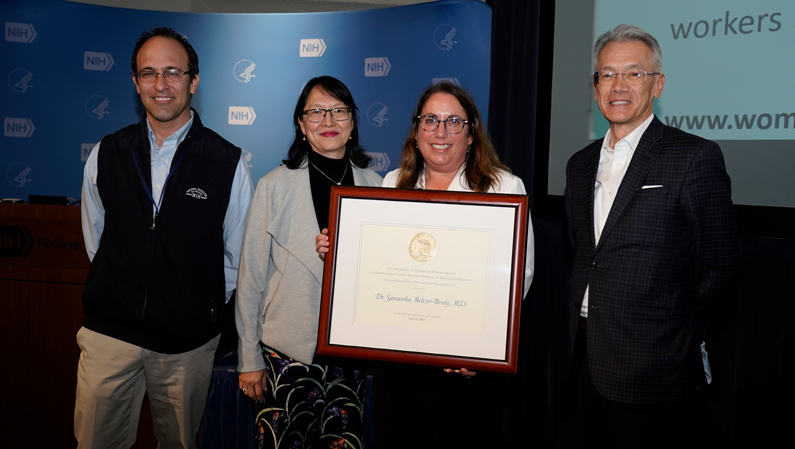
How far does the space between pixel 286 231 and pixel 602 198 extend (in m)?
1.16

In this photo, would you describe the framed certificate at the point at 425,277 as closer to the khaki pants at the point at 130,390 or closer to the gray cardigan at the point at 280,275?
the gray cardigan at the point at 280,275

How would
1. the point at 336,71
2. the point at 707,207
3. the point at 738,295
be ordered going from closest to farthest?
the point at 707,207
the point at 738,295
the point at 336,71

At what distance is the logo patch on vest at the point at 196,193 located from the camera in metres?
1.97

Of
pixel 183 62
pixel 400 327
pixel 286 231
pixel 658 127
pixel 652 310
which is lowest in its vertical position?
pixel 400 327

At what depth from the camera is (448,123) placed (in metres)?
1.71

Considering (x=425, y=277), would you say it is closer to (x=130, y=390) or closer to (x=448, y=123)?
(x=448, y=123)

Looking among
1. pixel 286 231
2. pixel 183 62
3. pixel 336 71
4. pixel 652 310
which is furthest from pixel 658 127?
pixel 336 71

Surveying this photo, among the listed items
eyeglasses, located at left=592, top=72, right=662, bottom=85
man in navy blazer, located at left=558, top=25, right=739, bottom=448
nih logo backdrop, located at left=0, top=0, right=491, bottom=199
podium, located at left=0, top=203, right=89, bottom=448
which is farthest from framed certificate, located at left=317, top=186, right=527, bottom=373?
nih logo backdrop, located at left=0, top=0, right=491, bottom=199

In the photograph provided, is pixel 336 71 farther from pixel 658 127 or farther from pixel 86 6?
pixel 658 127

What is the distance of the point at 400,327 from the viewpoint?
157 centimetres

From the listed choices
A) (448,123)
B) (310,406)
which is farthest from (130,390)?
(448,123)

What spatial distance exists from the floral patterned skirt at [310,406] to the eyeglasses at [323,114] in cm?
91

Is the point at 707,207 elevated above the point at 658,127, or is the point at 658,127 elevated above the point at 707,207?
the point at 658,127

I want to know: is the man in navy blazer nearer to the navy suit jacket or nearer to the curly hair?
the navy suit jacket
